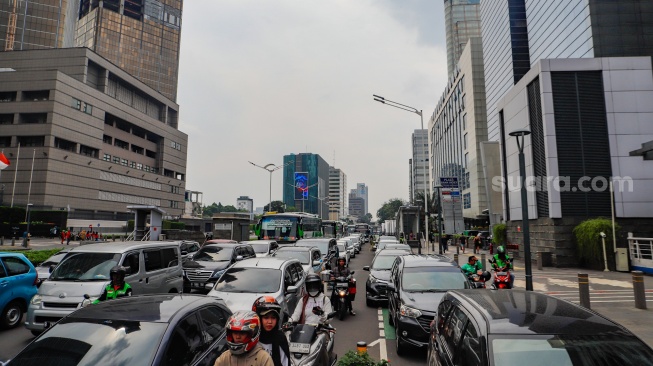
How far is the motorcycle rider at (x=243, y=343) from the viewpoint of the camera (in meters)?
2.91

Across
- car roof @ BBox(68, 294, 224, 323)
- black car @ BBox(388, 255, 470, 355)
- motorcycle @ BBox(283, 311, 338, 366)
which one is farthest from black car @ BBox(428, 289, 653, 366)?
car roof @ BBox(68, 294, 224, 323)

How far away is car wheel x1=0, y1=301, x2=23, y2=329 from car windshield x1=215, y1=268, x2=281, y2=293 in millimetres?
5087

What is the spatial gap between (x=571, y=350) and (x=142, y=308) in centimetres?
425

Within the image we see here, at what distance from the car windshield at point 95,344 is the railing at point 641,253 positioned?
24.0 m

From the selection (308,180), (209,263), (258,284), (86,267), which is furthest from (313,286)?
(308,180)

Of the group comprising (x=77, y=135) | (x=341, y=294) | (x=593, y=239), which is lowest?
(x=341, y=294)

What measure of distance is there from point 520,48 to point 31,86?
3008 inches

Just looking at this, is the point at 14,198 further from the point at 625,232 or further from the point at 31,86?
the point at 625,232

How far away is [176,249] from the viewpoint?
11008 millimetres

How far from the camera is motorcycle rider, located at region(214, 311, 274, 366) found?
2.91 metres

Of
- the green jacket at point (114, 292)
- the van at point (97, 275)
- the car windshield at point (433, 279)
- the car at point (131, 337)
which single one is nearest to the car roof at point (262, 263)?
the van at point (97, 275)

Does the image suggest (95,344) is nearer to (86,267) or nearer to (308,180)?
(86,267)

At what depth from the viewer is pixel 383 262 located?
13.4 m

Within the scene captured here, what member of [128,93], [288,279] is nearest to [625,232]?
[288,279]
